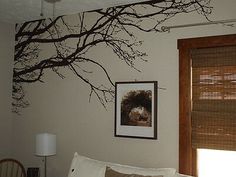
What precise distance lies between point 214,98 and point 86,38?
1593mm

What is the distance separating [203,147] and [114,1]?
5.44ft

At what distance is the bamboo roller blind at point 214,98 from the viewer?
2871 mm

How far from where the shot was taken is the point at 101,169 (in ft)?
10.2

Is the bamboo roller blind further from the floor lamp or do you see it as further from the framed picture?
the floor lamp

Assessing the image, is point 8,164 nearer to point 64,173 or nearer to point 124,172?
point 64,173

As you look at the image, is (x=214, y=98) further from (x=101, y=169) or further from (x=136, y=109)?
(x=101, y=169)

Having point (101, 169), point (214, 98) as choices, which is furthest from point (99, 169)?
point (214, 98)

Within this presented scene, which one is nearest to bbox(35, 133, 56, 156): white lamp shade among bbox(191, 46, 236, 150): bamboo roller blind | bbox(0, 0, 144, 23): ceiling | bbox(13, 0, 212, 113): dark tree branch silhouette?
bbox(13, 0, 212, 113): dark tree branch silhouette

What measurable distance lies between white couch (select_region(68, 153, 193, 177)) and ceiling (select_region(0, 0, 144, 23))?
5.17ft

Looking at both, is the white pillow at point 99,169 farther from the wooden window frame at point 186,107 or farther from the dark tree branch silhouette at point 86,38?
the dark tree branch silhouette at point 86,38

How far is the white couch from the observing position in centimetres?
292

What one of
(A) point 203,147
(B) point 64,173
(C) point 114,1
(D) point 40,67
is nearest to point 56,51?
(D) point 40,67

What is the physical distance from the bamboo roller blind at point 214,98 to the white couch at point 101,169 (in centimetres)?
38

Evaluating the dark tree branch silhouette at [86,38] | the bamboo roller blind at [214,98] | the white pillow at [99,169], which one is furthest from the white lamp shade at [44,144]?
the bamboo roller blind at [214,98]
